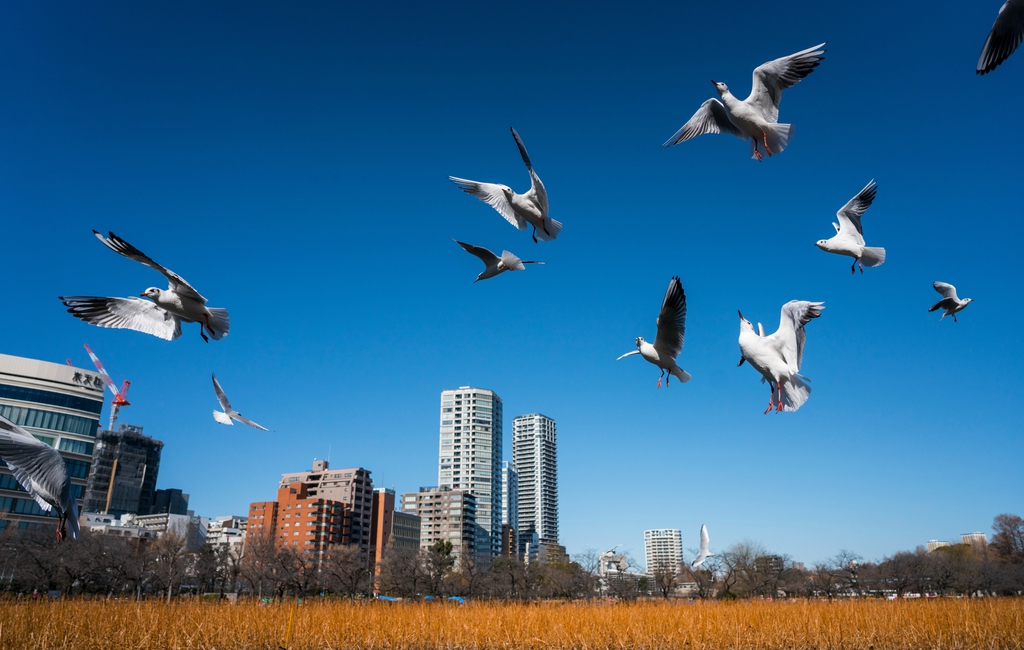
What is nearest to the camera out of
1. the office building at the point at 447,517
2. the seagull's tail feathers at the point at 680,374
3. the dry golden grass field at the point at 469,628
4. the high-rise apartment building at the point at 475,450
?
the seagull's tail feathers at the point at 680,374

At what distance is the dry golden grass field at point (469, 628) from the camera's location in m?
11.7

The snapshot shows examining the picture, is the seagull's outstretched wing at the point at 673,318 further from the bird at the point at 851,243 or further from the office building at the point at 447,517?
the office building at the point at 447,517

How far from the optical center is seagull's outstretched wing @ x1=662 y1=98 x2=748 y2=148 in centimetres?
1014

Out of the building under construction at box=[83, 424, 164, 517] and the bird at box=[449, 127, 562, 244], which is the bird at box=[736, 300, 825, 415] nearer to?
the bird at box=[449, 127, 562, 244]

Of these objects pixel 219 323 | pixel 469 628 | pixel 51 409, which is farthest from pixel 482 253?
pixel 51 409

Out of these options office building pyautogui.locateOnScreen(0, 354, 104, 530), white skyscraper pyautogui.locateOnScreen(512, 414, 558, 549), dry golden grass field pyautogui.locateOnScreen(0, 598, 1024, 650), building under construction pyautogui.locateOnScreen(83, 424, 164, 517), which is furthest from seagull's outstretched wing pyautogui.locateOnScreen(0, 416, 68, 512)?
white skyscraper pyautogui.locateOnScreen(512, 414, 558, 549)

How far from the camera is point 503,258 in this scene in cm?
999

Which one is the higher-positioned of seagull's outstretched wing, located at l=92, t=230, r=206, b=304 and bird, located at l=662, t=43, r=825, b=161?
bird, located at l=662, t=43, r=825, b=161

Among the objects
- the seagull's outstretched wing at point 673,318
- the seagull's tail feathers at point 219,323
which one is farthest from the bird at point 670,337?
the seagull's tail feathers at point 219,323

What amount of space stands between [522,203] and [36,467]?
22.7 feet

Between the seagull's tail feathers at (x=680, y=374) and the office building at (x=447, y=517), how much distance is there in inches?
3841

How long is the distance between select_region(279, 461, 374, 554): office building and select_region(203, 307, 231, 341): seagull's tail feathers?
288ft

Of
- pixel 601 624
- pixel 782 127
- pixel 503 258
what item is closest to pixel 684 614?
pixel 601 624

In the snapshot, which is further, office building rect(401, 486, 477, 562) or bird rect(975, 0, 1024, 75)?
office building rect(401, 486, 477, 562)
